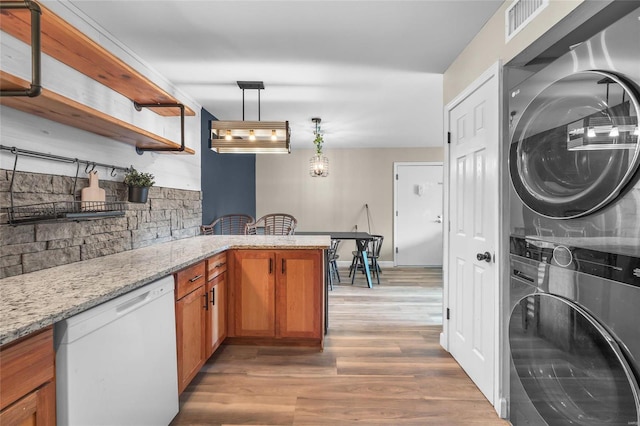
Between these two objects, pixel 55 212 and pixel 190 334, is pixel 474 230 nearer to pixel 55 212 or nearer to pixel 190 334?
pixel 190 334

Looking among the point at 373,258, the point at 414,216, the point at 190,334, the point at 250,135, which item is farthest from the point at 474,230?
the point at 414,216

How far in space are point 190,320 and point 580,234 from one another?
2.03 metres

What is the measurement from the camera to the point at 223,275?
2.64 meters

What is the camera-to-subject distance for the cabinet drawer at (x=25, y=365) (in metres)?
0.89

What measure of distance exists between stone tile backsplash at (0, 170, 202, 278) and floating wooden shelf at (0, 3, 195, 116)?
0.64 metres

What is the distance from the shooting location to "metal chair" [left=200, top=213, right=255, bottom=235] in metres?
3.94

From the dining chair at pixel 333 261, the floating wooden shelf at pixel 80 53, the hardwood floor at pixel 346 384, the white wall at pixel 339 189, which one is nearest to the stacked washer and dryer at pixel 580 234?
the hardwood floor at pixel 346 384

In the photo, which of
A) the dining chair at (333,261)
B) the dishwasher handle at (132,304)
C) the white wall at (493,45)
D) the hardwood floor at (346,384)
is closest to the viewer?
the dishwasher handle at (132,304)

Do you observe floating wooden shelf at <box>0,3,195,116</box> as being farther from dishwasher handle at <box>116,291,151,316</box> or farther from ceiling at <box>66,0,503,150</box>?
dishwasher handle at <box>116,291,151,316</box>

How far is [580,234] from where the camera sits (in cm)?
122

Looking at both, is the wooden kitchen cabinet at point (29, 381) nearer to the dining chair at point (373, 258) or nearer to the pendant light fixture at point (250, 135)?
the pendant light fixture at point (250, 135)

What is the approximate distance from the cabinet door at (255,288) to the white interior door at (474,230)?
1.43 metres

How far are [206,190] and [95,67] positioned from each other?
7.13 feet

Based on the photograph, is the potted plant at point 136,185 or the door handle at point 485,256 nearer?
the door handle at point 485,256
